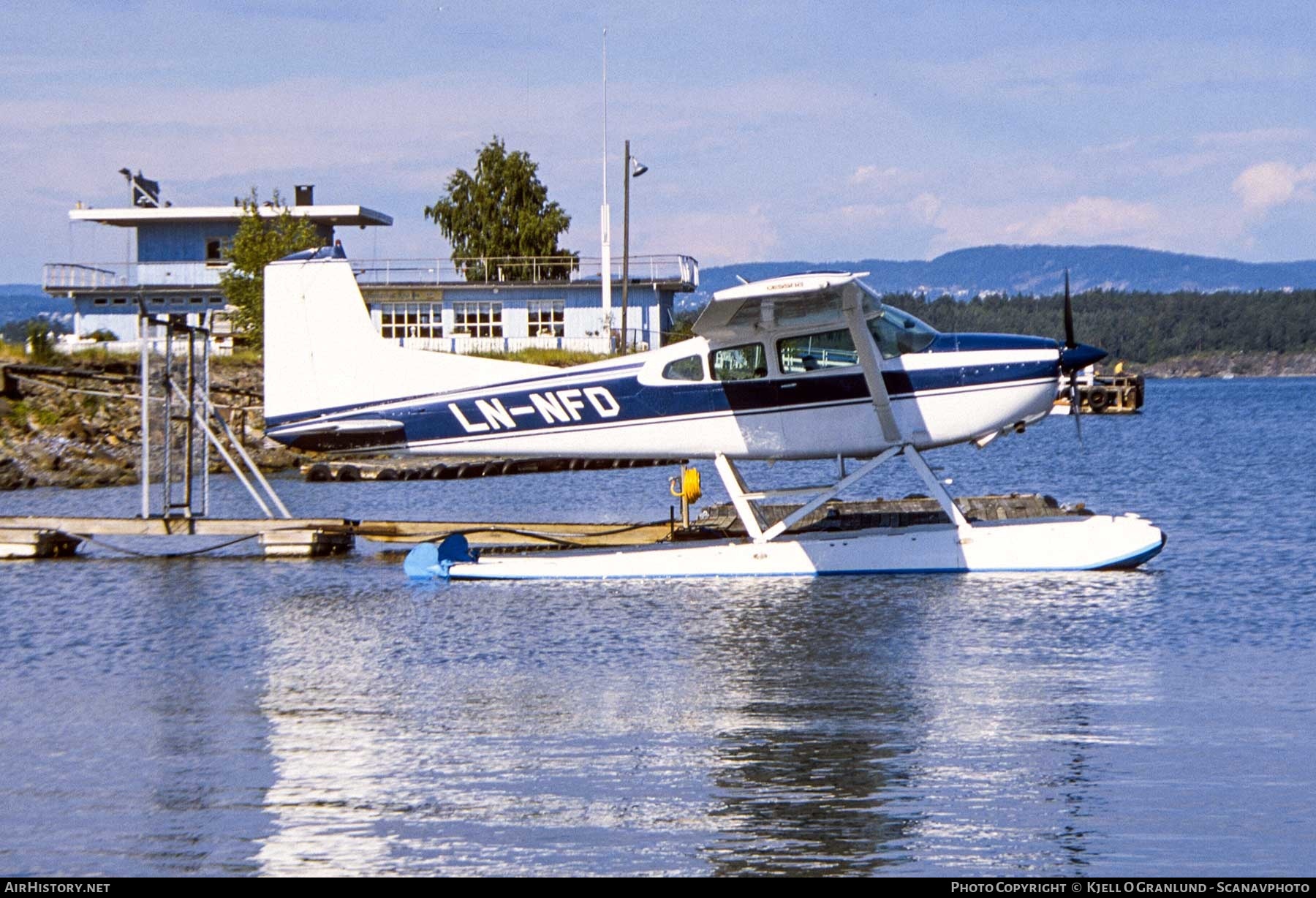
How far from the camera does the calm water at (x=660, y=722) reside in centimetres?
657

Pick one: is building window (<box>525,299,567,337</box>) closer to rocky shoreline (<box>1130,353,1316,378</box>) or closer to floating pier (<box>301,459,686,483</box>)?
floating pier (<box>301,459,686,483</box>)

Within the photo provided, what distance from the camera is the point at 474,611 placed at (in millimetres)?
13398

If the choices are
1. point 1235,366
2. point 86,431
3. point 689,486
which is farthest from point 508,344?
point 1235,366

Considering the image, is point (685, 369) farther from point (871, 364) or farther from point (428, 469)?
point (428, 469)

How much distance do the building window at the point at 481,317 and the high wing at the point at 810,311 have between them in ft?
117

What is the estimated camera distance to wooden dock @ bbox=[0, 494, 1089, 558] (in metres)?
16.8

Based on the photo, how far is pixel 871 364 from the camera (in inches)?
554

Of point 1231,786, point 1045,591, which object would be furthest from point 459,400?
point 1231,786

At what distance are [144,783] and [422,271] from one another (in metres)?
42.7

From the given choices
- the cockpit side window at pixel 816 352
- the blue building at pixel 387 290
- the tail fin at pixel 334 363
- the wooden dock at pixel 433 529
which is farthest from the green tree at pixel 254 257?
the cockpit side window at pixel 816 352

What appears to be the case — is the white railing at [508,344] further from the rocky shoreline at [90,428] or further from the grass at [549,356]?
the rocky shoreline at [90,428]

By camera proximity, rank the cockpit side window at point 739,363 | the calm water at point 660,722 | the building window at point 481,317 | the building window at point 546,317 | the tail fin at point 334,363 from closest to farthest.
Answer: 1. the calm water at point 660,722
2. the cockpit side window at point 739,363
3. the tail fin at point 334,363
4. the building window at point 546,317
5. the building window at point 481,317

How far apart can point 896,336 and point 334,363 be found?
5.68 metres

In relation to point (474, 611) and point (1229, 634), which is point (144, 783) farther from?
point (1229, 634)
